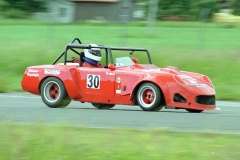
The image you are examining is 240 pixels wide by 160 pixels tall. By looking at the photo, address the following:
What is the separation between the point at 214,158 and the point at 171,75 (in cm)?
435

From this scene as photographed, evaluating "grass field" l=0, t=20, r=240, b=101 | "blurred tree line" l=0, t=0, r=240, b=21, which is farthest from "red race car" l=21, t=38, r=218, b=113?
"blurred tree line" l=0, t=0, r=240, b=21

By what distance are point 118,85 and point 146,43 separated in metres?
11.4

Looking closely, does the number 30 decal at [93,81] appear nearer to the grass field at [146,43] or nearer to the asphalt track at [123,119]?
the asphalt track at [123,119]

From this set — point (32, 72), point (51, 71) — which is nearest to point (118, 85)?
point (51, 71)

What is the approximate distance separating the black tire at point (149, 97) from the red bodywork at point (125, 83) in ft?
0.28

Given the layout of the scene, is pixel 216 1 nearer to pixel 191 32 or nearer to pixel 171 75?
pixel 191 32

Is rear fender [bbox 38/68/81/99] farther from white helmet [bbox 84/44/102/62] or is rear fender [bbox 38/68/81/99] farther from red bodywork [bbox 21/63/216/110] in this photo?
white helmet [bbox 84/44/102/62]

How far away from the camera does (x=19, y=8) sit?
77.6 feet

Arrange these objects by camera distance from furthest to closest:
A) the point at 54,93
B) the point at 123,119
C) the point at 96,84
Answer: the point at 54,93 → the point at 96,84 → the point at 123,119

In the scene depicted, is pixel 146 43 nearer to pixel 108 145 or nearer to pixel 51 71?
pixel 51 71

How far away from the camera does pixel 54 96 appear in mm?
13102

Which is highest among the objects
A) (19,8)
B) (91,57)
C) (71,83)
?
(19,8)

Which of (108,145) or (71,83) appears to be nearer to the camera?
(108,145)

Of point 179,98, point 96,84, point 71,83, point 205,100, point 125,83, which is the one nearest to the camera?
point 179,98
